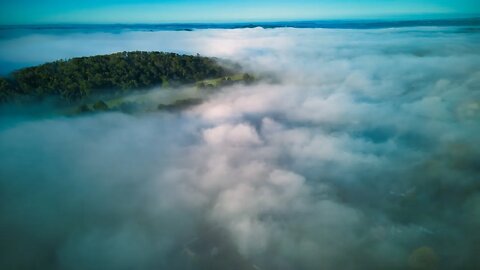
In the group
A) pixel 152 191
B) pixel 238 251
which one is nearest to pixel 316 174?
pixel 238 251

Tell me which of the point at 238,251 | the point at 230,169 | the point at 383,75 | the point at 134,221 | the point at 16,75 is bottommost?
the point at 238,251

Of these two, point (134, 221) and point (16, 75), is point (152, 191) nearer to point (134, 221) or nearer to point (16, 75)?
point (134, 221)

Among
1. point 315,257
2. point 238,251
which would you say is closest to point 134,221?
point 238,251

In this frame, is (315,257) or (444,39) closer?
(315,257)

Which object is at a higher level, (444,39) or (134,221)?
(444,39)

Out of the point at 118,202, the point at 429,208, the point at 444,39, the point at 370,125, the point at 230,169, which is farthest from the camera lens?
the point at 444,39

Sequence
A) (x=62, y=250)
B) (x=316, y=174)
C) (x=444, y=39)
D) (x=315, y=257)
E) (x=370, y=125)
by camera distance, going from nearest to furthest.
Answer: (x=62, y=250)
(x=315, y=257)
(x=316, y=174)
(x=370, y=125)
(x=444, y=39)
